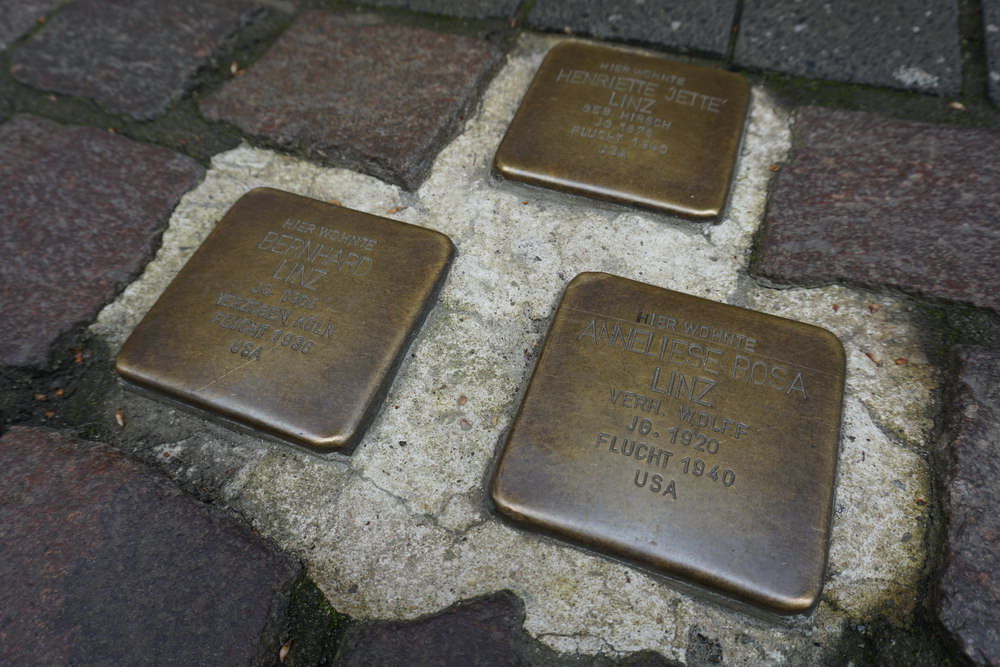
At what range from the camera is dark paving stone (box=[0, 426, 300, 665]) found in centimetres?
74

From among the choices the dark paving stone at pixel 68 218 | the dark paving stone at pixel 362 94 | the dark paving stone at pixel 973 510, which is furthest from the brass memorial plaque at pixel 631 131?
the dark paving stone at pixel 68 218

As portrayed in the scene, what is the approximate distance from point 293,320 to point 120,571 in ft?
1.20

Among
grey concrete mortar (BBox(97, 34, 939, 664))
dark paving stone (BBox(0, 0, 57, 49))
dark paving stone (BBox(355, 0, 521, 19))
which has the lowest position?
grey concrete mortar (BBox(97, 34, 939, 664))

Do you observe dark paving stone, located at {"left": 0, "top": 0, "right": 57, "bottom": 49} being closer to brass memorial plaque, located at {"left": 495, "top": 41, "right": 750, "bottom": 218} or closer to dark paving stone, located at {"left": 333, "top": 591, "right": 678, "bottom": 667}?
brass memorial plaque, located at {"left": 495, "top": 41, "right": 750, "bottom": 218}

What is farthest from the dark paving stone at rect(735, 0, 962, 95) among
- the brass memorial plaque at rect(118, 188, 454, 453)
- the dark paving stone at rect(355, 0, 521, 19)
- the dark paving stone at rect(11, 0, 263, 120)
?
the dark paving stone at rect(11, 0, 263, 120)

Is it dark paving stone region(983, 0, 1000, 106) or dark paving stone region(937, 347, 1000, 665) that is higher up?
dark paving stone region(983, 0, 1000, 106)

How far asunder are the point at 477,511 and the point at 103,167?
2.93 ft

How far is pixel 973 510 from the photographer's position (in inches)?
31.9

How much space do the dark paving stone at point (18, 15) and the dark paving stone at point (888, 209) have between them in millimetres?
1517

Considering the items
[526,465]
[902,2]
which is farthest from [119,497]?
[902,2]

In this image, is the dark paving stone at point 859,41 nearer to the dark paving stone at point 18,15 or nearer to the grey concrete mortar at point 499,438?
the grey concrete mortar at point 499,438

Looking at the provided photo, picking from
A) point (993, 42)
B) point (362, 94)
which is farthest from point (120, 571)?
point (993, 42)

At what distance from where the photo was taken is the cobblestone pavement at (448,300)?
0.77 meters

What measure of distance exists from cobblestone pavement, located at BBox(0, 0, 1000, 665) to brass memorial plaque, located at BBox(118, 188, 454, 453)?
70mm
